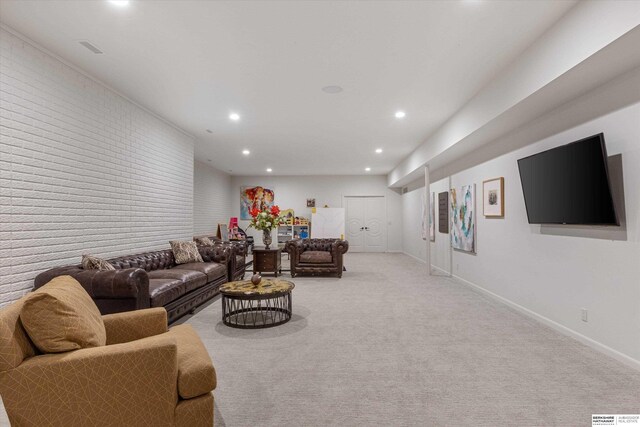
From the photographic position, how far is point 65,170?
12.3 feet

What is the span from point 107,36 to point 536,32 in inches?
157

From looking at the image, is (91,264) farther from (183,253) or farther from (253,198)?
(253,198)

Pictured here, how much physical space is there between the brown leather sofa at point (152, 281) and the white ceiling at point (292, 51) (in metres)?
2.25

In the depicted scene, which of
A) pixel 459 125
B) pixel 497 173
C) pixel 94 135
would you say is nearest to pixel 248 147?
pixel 94 135

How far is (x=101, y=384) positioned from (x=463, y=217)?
20.4 ft

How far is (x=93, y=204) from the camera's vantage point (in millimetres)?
4180

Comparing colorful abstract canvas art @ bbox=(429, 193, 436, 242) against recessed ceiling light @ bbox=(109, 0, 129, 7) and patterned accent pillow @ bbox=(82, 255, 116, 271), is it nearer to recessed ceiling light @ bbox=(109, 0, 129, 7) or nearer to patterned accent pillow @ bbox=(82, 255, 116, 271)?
patterned accent pillow @ bbox=(82, 255, 116, 271)

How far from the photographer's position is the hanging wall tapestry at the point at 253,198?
12766 mm

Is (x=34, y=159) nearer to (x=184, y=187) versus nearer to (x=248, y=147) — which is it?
(x=184, y=187)

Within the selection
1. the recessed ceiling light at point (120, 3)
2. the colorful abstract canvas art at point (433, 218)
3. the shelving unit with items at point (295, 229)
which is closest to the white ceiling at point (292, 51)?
the recessed ceiling light at point (120, 3)

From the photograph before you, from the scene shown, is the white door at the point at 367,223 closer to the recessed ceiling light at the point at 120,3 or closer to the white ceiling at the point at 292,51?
the white ceiling at the point at 292,51

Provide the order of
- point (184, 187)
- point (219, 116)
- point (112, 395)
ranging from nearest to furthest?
1. point (112, 395)
2. point (219, 116)
3. point (184, 187)

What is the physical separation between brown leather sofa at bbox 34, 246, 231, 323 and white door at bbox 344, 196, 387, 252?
23.8 ft

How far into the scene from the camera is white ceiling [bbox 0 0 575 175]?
284 cm
